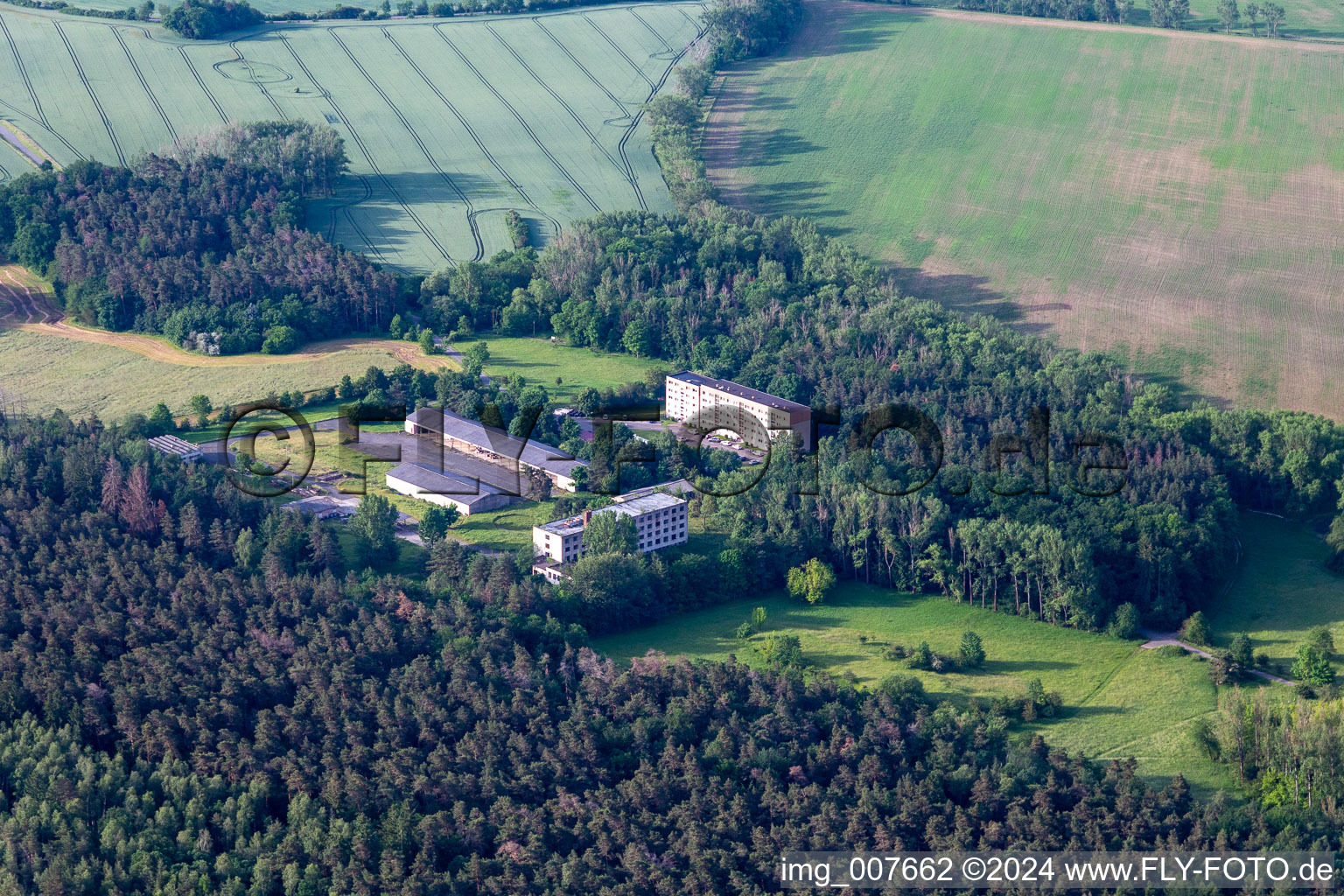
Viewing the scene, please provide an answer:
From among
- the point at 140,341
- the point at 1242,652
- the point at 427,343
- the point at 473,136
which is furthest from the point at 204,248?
the point at 1242,652

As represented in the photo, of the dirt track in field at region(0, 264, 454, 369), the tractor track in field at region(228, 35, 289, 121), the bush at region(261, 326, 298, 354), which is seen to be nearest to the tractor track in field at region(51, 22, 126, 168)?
the tractor track in field at region(228, 35, 289, 121)

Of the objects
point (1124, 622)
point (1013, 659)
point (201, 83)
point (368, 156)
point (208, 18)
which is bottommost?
point (1013, 659)

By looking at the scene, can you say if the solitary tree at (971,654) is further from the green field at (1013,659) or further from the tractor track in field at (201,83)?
the tractor track in field at (201,83)

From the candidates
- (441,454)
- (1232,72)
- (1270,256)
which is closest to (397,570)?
(441,454)

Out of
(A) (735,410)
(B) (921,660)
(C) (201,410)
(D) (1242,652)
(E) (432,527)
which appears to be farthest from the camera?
(A) (735,410)

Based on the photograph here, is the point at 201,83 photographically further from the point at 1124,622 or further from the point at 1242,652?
the point at 1242,652

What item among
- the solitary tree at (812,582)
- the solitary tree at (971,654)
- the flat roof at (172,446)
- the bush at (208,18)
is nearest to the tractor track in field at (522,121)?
the bush at (208,18)

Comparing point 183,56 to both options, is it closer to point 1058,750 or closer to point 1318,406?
point 1318,406

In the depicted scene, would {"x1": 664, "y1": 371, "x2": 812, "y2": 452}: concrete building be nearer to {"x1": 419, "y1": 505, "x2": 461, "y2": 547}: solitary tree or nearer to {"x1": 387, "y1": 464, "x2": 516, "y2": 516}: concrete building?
{"x1": 387, "y1": 464, "x2": 516, "y2": 516}: concrete building
